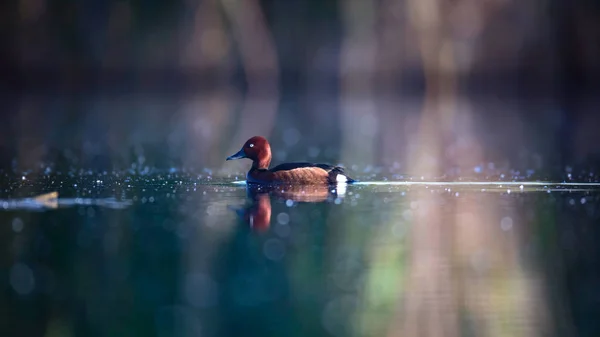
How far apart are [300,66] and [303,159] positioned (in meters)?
24.0

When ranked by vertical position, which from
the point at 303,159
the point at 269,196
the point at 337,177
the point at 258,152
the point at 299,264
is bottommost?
the point at 299,264

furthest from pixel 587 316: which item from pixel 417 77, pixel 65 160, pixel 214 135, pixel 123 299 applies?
pixel 417 77

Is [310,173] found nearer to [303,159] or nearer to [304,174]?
[304,174]

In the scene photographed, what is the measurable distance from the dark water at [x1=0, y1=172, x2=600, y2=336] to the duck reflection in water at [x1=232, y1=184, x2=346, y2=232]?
58mm

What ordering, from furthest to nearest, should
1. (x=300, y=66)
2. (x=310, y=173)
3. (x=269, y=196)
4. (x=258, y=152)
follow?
(x=300, y=66) → (x=258, y=152) → (x=310, y=173) → (x=269, y=196)

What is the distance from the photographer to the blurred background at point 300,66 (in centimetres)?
2683

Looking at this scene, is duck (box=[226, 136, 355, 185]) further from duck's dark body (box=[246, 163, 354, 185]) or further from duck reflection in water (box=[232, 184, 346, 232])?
duck reflection in water (box=[232, 184, 346, 232])

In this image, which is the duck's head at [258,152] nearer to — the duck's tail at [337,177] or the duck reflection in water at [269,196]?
the duck reflection in water at [269,196]

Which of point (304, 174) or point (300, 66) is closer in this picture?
point (304, 174)

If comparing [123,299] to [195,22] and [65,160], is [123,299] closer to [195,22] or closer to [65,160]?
[65,160]

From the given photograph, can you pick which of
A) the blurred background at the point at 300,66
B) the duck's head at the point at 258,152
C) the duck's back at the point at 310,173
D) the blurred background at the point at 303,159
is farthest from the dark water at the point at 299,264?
the blurred background at the point at 300,66

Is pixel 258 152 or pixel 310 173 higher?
pixel 258 152

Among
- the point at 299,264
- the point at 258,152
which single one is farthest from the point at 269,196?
the point at 299,264

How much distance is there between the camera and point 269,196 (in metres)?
12.1
